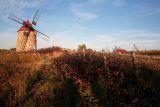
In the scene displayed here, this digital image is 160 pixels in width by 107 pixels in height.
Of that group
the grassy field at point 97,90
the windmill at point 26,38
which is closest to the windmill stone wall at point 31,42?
the windmill at point 26,38

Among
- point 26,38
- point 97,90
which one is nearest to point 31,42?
point 26,38

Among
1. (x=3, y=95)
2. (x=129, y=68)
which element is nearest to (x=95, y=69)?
(x=129, y=68)

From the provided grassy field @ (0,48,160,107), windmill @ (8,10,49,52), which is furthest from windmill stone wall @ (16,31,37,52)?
grassy field @ (0,48,160,107)

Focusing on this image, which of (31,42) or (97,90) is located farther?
(31,42)

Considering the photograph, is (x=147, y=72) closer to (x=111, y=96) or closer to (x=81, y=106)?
(x=111, y=96)

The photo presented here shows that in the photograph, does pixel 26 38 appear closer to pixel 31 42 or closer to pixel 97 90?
pixel 31 42

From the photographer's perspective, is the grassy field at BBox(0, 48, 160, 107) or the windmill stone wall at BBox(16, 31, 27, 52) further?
the windmill stone wall at BBox(16, 31, 27, 52)

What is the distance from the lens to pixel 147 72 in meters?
7.11

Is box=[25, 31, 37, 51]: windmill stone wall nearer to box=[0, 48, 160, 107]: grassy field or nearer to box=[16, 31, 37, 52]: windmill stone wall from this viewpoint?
box=[16, 31, 37, 52]: windmill stone wall

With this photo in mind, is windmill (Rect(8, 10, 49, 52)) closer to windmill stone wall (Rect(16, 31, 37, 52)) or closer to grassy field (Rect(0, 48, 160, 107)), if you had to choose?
windmill stone wall (Rect(16, 31, 37, 52))

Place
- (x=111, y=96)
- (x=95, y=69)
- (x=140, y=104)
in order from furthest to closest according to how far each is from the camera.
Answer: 1. (x=95, y=69)
2. (x=111, y=96)
3. (x=140, y=104)

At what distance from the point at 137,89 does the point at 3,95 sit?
576cm

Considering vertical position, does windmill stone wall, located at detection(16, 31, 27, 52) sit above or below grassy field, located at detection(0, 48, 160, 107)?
above

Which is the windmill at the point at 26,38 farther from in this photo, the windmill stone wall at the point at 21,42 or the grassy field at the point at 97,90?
the grassy field at the point at 97,90
